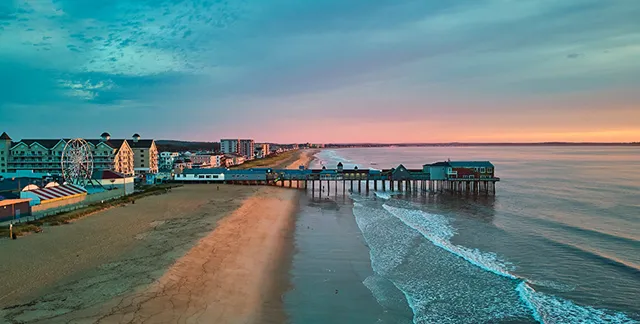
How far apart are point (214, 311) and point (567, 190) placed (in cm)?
4930

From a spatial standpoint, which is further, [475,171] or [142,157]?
[142,157]

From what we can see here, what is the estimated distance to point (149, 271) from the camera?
51.1 ft

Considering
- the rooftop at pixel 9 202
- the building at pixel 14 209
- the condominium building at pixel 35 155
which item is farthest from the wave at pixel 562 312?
the condominium building at pixel 35 155

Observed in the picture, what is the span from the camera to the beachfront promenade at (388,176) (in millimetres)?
51625

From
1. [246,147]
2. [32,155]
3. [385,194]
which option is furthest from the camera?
[246,147]

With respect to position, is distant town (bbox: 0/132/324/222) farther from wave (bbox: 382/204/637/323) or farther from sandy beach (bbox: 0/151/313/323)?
wave (bbox: 382/204/637/323)

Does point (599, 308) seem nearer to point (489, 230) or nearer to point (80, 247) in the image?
point (489, 230)

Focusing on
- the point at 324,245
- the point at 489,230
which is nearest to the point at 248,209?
the point at 324,245

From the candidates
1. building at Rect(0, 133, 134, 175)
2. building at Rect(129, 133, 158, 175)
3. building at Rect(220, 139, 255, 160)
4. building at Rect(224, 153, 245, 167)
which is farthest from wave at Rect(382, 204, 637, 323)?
building at Rect(220, 139, 255, 160)

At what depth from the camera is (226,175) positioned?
2275 inches

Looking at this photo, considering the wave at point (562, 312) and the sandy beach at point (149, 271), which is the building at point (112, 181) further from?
the wave at point (562, 312)

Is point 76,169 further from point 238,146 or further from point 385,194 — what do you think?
point 238,146

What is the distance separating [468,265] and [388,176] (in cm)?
3487

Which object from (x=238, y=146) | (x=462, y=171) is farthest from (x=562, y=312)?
(x=238, y=146)
